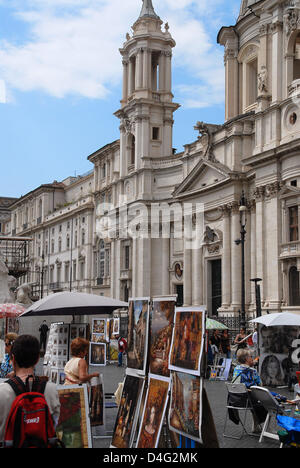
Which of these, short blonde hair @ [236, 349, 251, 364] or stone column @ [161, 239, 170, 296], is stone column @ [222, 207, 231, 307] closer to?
stone column @ [161, 239, 170, 296]

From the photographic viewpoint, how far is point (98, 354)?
1755 cm

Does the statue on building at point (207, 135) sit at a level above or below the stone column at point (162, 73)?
below

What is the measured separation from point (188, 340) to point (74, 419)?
1744mm

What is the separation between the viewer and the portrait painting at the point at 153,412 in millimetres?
8000

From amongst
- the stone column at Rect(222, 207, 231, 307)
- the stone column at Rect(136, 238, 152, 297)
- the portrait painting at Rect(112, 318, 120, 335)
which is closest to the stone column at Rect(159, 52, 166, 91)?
the stone column at Rect(136, 238, 152, 297)

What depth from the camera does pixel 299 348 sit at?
54.2 feet

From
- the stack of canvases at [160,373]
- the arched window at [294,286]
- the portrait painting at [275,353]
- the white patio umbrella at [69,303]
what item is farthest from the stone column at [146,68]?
the stack of canvases at [160,373]

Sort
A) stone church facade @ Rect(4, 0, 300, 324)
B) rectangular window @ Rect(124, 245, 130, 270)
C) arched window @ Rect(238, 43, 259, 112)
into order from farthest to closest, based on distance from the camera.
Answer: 1. rectangular window @ Rect(124, 245, 130, 270)
2. arched window @ Rect(238, 43, 259, 112)
3. stone church facade @ Rect(4, 0, 300, 324)

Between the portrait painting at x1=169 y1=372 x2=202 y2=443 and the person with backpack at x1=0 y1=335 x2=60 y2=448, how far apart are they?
247 cm

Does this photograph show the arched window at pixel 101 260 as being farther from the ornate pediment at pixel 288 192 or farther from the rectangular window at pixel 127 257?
the ornate pediment at pixel 288 192

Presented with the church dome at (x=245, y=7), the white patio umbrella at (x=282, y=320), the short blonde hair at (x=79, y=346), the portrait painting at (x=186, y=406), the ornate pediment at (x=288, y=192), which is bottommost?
the portrait painting at (x=186, y=406)

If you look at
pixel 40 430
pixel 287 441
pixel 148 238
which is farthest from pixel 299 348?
pixel 148 238

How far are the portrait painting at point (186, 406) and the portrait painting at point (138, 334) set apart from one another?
781 mm

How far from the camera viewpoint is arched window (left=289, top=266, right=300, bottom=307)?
1283 inches
